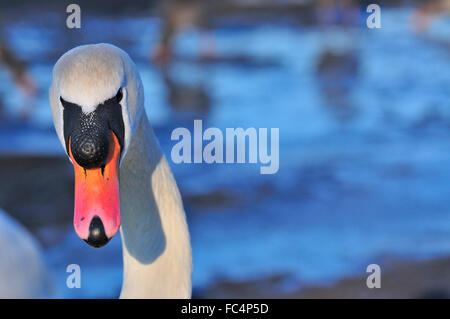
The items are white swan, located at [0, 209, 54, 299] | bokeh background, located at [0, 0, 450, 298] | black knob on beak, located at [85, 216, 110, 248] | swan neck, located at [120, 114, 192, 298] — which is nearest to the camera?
black knob on beak, located at [85, 216, 110, 248]

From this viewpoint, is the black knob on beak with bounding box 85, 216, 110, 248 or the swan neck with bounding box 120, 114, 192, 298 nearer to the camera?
the black knob on beak with bounding box 85, 216, 110, 248

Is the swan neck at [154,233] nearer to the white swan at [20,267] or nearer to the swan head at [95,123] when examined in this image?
the swan head at [95,123]

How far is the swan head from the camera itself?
4.88 feet

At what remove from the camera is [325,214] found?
427 cm

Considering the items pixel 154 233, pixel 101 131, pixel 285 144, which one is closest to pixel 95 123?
pixel 101 131

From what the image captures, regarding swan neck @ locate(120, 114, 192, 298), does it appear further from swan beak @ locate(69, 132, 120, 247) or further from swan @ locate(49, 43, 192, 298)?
swan beak @ locate(69, 132, 120, 247)

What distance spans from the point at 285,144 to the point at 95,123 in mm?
3944

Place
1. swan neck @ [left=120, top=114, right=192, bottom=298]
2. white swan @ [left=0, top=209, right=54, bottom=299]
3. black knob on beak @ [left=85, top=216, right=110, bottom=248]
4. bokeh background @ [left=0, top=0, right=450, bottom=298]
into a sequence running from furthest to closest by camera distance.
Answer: bokeh background @ [left=0, top=0, right=450, bottom=298], white swan @ [left=0, top=209, right=54, bottom=299], swan neck @ [left=120, top=114, right=192, bottom=298], black knob on beak @ [left=85, top=216, right=110, bottom=248]

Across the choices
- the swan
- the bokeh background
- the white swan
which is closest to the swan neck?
the swan

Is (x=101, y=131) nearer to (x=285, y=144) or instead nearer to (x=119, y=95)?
(x=119, y=95)

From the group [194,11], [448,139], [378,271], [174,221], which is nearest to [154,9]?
[194,11]

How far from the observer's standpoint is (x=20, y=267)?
8.65 ft

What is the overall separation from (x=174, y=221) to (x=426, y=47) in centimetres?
687
